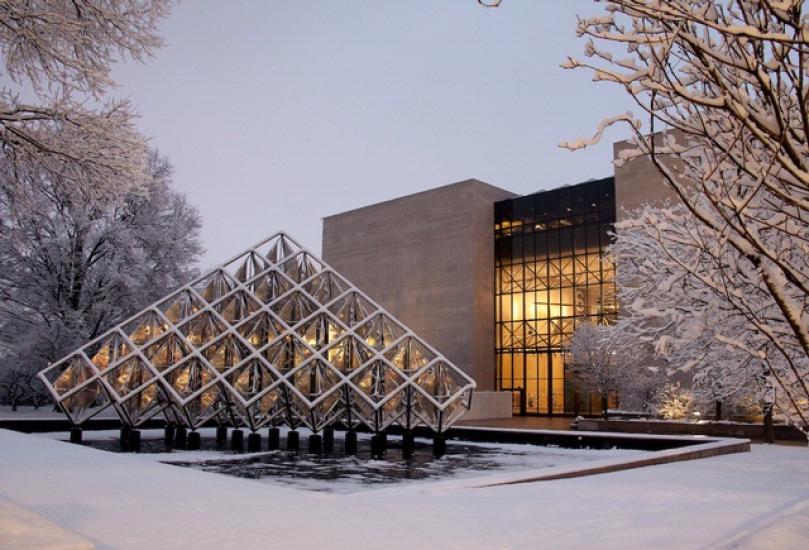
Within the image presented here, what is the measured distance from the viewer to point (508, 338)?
48.9 metres

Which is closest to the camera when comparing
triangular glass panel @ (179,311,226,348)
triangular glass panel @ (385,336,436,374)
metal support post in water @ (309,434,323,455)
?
metal support post in water @ (309,434,323,455)

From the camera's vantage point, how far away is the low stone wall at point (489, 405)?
3891cm

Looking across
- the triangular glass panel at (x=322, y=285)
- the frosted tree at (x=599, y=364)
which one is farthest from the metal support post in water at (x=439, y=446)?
the frosted tree at (x=599, y=364)

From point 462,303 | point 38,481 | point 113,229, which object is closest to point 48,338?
point 113,229

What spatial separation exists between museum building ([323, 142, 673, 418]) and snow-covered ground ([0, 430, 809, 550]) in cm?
3400

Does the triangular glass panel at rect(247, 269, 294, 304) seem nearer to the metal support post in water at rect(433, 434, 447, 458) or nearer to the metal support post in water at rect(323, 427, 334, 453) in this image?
the metal support post in water at rect(323, 427, 334, 453)

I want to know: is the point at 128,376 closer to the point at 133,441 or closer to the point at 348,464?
the point at 133,441

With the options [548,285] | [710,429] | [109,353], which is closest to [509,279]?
[548,285]

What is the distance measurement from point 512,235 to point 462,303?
600cm

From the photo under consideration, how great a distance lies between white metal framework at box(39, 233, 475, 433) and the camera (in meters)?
19.8

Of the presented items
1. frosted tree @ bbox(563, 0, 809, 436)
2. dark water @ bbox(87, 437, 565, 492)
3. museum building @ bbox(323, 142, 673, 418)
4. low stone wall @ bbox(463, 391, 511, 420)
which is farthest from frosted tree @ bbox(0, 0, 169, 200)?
museum building @ bbox(323, 142, 673, 418)

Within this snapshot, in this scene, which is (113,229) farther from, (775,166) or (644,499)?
(775,166)

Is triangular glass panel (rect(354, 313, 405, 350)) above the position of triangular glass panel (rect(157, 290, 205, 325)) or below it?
below

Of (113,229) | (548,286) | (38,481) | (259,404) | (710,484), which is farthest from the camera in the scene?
(548,286)
